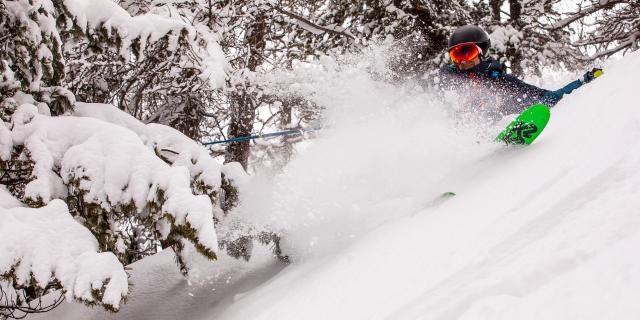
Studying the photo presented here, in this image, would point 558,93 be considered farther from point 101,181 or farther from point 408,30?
point 101,181

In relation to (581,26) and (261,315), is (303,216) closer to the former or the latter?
(261,315)

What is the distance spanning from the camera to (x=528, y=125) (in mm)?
4477

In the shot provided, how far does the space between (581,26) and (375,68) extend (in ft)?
20.4

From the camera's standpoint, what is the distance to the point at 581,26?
36.6 ft

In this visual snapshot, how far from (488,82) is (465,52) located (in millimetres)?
504

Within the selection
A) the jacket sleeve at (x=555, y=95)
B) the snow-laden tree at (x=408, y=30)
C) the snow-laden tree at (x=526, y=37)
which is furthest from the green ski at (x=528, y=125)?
the snow-laden tree at (x=526, y=37)

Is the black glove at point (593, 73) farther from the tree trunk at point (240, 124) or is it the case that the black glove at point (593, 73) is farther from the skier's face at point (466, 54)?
the tree trunk at point (240, 124)

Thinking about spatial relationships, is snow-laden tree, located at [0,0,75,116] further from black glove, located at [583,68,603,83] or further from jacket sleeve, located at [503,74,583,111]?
black glove, located at [583,68,603,83]

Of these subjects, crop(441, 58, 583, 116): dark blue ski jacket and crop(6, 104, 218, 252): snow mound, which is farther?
crop(441, 58, 583, 116): dark blue ski jacket

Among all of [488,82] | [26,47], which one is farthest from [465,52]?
[26,47]

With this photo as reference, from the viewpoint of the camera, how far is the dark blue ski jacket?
577 cm

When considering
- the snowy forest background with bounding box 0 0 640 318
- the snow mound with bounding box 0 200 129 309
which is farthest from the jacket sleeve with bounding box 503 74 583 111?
the snow mound with bounding box 0 200 129 309

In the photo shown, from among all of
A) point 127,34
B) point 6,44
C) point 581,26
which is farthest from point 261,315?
point 581,26

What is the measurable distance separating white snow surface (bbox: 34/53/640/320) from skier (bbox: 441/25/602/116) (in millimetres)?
280
